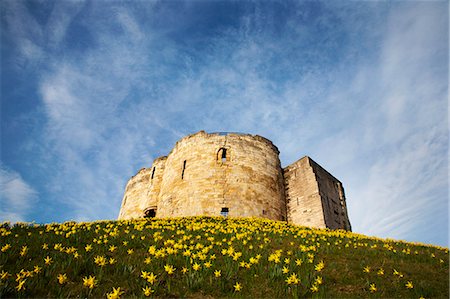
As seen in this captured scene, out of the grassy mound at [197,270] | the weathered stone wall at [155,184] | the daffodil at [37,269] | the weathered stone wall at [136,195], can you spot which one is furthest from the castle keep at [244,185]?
the daffodil at [37,269]

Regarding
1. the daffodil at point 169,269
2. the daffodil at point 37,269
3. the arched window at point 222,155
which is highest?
the arched window at point 222,155

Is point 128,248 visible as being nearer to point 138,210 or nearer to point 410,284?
point 410,284

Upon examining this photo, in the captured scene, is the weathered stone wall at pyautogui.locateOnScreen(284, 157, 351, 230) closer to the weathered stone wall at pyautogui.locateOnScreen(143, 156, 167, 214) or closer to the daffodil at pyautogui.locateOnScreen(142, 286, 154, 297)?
the weathered stone wall at pyautogui.locateOnScreen(143, 156, 167, 214)

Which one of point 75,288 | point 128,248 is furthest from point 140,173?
point 75,288

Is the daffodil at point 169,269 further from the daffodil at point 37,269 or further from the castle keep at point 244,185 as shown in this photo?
the castle keep at point 244,185

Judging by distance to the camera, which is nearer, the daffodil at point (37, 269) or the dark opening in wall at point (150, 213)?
the daffodil at point (37, 269)

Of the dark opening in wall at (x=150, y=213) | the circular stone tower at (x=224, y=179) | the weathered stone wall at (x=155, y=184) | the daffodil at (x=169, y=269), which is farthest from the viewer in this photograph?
the weathered stone wall at (x=155, y=184)

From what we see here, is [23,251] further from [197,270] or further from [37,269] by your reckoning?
[197,270]

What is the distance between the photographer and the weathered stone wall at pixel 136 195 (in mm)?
26172

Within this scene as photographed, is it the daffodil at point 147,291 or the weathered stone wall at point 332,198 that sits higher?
the weathered stone wall at point 332,198

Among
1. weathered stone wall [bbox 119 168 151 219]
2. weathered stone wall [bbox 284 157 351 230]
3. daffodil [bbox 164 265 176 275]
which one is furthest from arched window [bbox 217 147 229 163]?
daffodil [bbox 164 265 176 275]

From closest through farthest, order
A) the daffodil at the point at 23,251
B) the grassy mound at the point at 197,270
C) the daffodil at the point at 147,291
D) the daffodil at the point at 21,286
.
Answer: the daffodil at the point at 21,286 < the daffodil at the point at 147,291 < the grassy mound at the point at 197,270 < the daffodil at the point at 23,251

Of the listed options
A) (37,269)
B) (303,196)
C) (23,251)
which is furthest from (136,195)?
(37,269)

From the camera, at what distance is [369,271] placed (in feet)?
18.9
